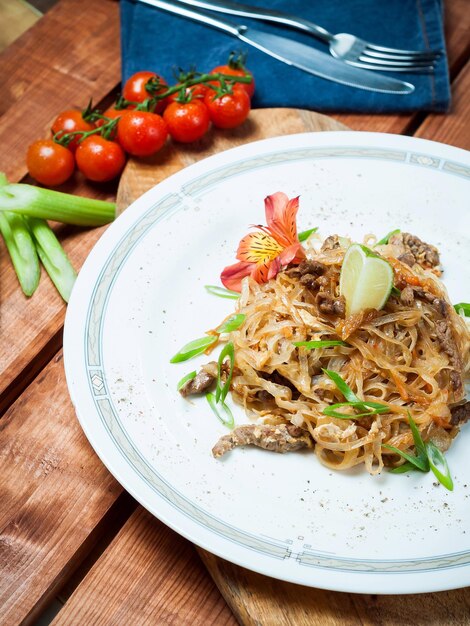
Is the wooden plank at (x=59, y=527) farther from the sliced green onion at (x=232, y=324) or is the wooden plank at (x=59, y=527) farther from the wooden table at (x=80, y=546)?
the sliced green onion at (x=232, y=324)

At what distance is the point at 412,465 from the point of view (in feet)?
9.78

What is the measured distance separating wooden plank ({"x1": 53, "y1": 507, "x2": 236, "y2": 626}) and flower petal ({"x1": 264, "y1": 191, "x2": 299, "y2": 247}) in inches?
55.6

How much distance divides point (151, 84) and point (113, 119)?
0.30 m

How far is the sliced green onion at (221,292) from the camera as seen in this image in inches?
138

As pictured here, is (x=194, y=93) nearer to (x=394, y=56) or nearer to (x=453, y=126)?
(x=394, y=56)

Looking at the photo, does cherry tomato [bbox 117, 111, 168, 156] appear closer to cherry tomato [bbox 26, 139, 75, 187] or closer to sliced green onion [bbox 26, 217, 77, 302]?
cherry tomato [bbox 26, 139, 75, 187]

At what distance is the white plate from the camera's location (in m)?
2.72

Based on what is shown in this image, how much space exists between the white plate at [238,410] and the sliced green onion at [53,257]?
0.46 metres

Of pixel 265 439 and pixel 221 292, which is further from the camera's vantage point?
pixel 221 292

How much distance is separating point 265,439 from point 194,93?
2253mm

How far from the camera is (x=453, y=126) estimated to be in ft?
14.5

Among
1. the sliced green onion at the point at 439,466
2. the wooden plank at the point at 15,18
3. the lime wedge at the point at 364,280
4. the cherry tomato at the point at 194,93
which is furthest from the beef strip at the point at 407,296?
the wooden plank at the point at 15,18

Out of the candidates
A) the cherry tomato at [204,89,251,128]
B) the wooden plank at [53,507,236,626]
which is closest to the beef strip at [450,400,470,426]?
the wooden plank at [53,507,236,626]

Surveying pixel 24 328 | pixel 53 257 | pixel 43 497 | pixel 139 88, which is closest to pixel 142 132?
pixel 139 88
